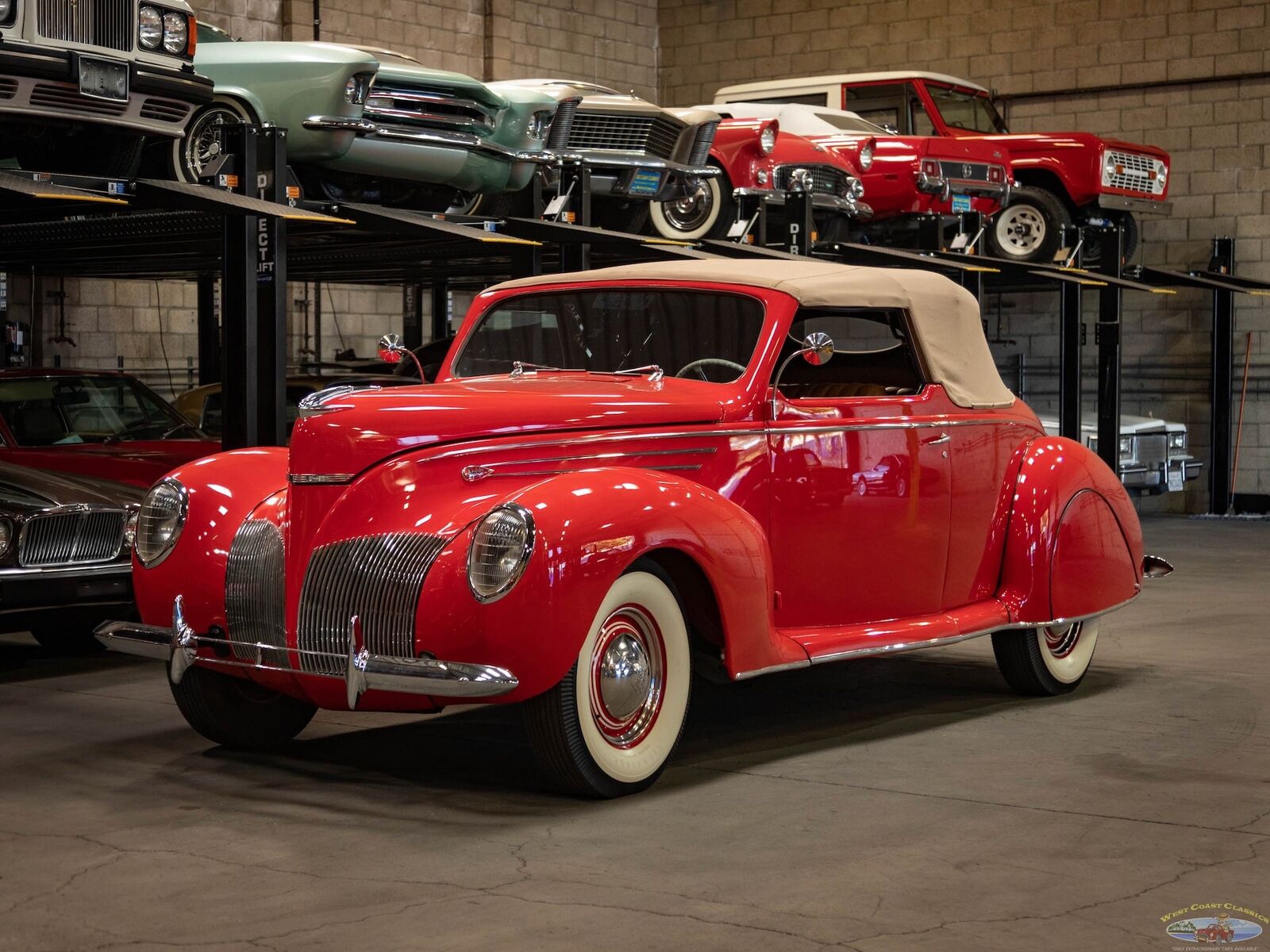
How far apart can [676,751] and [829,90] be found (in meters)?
13.5

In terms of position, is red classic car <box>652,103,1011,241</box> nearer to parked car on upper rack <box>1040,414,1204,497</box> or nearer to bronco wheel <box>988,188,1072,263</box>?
bronco wheel <box>988,188,1072,263</box>

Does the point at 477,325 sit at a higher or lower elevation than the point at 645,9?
lower

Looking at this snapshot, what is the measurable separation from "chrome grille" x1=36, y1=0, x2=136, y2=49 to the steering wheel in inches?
168

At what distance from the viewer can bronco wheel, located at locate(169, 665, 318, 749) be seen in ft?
19.0

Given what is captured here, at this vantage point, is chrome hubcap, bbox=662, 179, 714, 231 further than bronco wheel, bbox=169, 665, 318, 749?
Yes

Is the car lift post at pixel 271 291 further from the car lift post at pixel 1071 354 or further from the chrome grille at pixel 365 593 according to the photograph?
the car lift post at pixel 1071 354

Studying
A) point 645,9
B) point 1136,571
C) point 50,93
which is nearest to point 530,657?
point 1136,571

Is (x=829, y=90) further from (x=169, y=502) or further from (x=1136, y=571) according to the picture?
(x=169, y=502)

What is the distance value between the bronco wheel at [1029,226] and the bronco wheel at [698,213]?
4184 mm

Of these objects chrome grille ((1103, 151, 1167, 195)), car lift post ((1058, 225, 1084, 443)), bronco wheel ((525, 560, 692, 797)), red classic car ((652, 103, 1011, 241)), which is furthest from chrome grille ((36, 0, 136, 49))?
chrome grille ((1103, 151, 1167, 195))

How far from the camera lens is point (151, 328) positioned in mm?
18156

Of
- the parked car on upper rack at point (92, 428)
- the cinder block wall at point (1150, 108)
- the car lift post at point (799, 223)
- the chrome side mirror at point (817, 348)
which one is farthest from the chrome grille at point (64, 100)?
the cinder block wall at point (1150, 108)

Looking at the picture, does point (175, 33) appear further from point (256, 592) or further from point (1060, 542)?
point (1060, 542)

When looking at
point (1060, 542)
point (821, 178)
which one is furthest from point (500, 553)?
point (821, 178)
